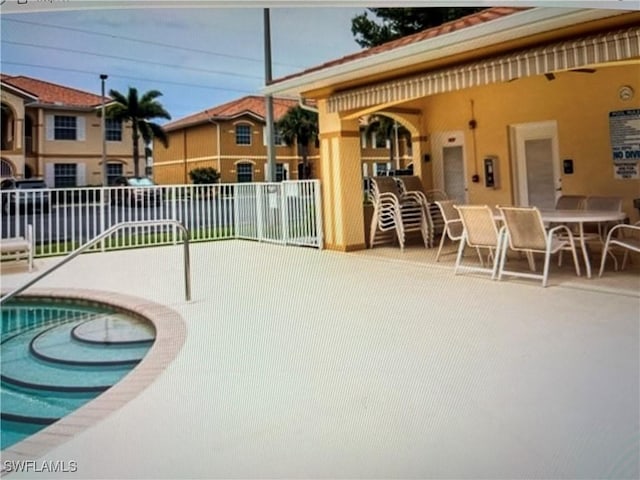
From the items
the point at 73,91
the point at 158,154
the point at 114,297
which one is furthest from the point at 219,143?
the point at 114,297

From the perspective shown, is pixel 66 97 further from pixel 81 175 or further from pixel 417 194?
pixel 417 194

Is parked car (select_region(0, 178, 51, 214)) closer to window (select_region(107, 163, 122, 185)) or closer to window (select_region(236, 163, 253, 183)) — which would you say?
window (select_region(107, 163, 122, 185))

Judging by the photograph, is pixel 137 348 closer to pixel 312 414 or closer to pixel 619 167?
pixel 312 414

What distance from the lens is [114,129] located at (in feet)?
73.5

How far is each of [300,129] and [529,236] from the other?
2242 cm

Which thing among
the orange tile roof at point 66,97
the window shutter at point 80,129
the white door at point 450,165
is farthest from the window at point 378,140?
the white door at point 450,165

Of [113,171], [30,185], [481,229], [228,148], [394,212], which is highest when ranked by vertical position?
[228,148]

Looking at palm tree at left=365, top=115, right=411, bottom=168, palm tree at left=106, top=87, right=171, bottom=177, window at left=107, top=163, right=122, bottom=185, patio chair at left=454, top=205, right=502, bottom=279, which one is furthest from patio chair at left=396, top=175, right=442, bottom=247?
palm tree at left=106, top=87, right=171, bottom=177

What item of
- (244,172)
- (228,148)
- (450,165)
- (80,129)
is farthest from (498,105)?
(228,148)

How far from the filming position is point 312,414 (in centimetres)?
272

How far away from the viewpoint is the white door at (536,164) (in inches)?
343

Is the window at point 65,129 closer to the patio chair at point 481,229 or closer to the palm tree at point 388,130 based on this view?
the patio chair at point 481,229

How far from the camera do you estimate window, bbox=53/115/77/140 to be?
12.0 m

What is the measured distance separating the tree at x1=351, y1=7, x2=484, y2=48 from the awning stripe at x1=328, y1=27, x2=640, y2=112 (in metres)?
9.69
